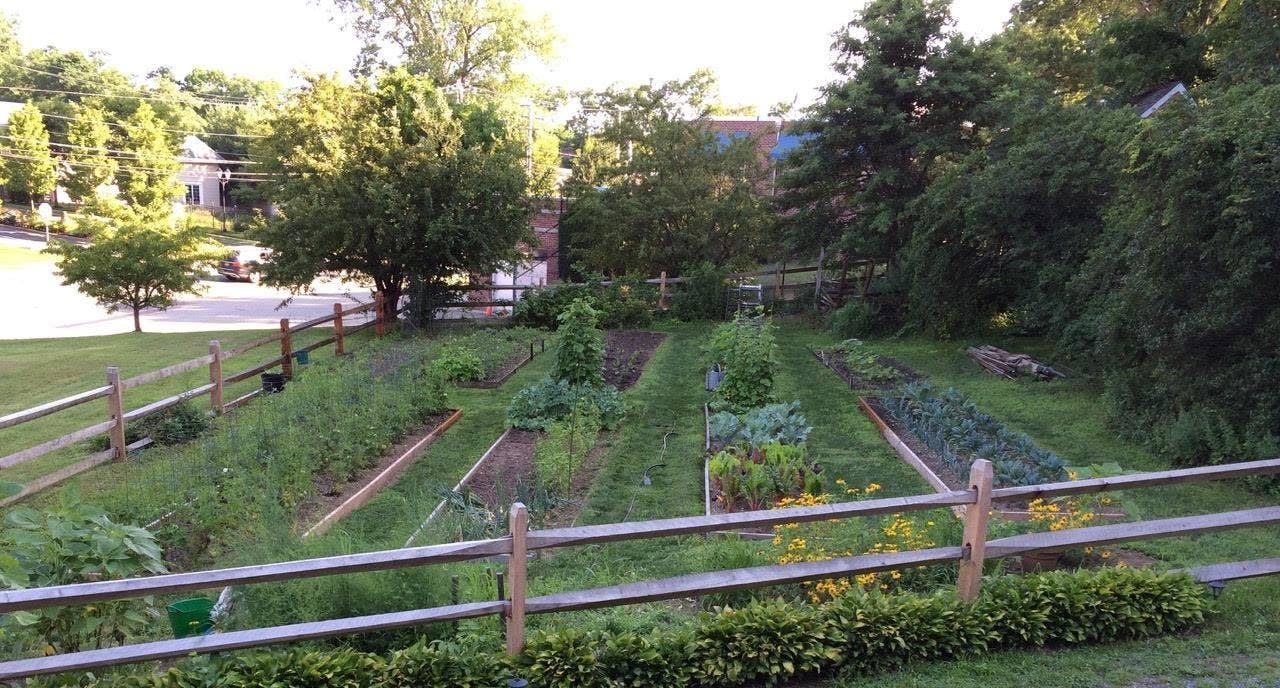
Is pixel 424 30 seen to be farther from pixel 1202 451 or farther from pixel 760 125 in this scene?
pixel 1202 451

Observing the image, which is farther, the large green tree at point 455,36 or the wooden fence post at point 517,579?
the large green tree at point 455,36

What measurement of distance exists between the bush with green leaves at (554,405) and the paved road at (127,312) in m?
10.4

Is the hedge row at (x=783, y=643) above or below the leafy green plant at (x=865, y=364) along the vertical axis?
above

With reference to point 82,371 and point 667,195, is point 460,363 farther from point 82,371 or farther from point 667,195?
point 667,195

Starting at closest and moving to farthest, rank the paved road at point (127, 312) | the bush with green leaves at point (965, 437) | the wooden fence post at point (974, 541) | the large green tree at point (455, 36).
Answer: the wooden fence post at point (974, 541)
the bush with green leaves at point (965, 437)
the paved road at point (127, 312)
the large green tree at point (455, 36)

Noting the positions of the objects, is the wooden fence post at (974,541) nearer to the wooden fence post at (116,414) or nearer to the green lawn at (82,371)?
the wooden fence post at (116,414)

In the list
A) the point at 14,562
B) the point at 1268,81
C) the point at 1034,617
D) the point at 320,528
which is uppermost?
the point at 1268,81

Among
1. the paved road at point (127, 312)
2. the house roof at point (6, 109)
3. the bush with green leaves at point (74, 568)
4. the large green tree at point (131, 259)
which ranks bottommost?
the paved road at point (127, 312)

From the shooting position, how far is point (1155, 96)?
1568 centimetres

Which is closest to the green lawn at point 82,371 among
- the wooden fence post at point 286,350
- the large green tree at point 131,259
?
the wooden fence post at point 286,350

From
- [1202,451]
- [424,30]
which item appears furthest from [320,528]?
[424,30]

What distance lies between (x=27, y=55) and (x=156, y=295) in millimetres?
63243

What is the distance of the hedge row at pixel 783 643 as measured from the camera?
142 inches

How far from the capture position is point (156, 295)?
19.7 m
